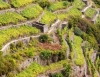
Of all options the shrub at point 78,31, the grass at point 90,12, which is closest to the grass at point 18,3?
the shrub at point 78,31

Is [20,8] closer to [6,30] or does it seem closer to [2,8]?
[2,8]

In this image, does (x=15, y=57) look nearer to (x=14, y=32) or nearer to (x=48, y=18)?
(x=14, y=32)

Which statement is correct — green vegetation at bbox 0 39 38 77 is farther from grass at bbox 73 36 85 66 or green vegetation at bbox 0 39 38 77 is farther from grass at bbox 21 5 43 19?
grass at bbox 73 36 85 66

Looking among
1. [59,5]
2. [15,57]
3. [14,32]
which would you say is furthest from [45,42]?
[59,5]

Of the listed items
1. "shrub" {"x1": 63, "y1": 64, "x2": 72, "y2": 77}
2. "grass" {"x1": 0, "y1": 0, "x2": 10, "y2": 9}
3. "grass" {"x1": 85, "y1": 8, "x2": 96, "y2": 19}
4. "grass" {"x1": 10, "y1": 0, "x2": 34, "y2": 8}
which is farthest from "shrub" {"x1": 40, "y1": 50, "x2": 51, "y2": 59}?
"grass" {"x1": 85, "y1": 8, "x2": 96, "y2": 19}

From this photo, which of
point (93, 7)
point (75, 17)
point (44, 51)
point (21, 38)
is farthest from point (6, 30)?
point (93, 7)

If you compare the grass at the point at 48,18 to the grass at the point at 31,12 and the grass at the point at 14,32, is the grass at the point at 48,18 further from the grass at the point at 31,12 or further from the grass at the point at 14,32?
the grass at the point at 14,32
